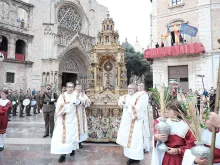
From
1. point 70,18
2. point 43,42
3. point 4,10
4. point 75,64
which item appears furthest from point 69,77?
point 4,10

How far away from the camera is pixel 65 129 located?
17.0 feet

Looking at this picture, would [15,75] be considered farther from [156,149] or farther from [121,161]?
[156,149]

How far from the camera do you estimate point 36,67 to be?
23906 mm

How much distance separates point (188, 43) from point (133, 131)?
1402 cm

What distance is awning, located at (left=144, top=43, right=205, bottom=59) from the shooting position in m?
15.6

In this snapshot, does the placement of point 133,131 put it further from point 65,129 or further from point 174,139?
point 174,139

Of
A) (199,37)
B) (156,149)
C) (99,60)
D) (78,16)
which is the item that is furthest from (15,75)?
(156,149)

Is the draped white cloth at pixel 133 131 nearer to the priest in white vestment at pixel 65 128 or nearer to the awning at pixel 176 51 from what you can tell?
the priest in white vestment at pixel 65 128

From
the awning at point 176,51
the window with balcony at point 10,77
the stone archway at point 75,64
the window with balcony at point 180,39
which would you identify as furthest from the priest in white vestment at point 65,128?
the stone archway at point 75,64

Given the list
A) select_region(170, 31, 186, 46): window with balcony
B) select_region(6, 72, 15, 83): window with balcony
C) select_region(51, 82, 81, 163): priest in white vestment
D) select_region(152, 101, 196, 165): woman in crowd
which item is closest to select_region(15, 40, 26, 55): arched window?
select_region(6, 72, 15, 83): window with balcony

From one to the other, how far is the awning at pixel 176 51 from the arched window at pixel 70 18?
14.6m

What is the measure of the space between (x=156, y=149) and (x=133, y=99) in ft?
8.36

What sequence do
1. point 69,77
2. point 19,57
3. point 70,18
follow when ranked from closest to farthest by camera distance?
point 19,57 → point 70,18 → point 69,77

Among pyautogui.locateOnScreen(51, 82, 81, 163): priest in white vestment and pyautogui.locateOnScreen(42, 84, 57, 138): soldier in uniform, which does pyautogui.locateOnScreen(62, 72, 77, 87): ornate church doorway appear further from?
pyautogui.locateOnScreen(51, 82, 81, 163): priest in white vestment
